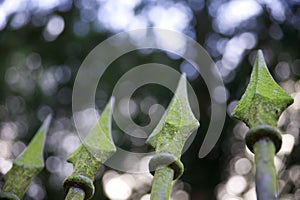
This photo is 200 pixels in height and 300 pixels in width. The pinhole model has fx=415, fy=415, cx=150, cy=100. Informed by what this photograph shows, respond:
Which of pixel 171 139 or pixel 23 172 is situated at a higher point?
pixel 171 139

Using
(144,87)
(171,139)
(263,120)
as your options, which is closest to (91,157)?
(171,139)

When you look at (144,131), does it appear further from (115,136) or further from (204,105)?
(204,105)

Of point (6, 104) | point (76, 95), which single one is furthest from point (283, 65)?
point (6, 104)

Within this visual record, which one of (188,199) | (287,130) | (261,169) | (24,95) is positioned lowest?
(188,199)

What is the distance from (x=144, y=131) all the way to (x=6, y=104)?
6.90 feet

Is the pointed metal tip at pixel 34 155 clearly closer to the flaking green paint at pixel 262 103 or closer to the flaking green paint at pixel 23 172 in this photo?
the flaking green paint at pixel 23 172

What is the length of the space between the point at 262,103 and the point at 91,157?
579 mm

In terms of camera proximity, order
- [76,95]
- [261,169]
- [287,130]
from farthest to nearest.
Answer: [76,95]
[287,130]
[261,169]

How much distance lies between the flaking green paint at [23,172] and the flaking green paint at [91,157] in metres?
0.19

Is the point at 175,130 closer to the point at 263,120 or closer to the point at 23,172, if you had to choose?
the point at 263,120

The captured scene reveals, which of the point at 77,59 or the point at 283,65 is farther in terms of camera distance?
the point at 77,59

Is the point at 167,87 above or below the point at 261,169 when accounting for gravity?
below

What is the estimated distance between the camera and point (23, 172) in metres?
1.50

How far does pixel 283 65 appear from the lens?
18.2 feet
